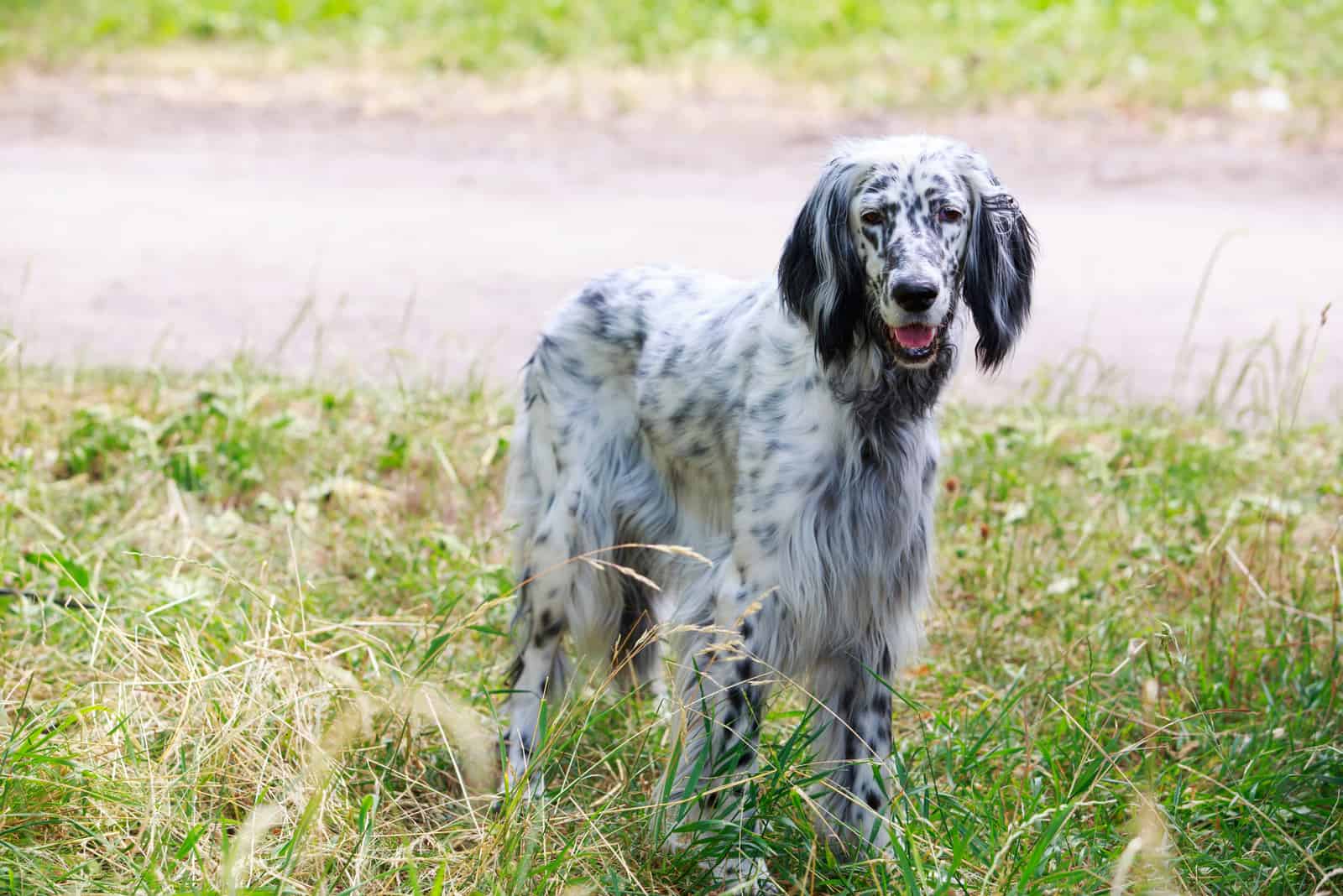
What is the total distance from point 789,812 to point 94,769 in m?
1.47

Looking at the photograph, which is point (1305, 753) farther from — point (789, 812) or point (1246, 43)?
point (1246, 43)

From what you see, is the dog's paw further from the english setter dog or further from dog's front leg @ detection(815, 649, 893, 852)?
dog's front leg @ detection(815, 649, 893, 852)

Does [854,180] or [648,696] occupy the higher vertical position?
[854,180]

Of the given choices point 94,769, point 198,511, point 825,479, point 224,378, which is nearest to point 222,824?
point 94,769

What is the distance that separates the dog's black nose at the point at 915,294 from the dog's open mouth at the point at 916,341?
47 mm

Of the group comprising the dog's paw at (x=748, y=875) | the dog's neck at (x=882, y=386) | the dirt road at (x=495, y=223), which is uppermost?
the dog's neck at (x=882, y=386)

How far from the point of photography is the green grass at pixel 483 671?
301 cm

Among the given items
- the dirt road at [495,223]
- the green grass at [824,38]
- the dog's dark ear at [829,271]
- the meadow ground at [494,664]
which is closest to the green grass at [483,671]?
the meadow ground at [494,664]

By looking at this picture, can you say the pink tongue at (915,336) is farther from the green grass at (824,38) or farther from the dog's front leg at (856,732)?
the green grass at (824,38)

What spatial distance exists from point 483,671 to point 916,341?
167 cm

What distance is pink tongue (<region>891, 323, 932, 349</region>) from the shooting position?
10.3 ft

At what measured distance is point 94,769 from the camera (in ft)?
10.2

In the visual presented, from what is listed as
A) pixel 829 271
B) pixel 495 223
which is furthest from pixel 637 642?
pixel 495 223

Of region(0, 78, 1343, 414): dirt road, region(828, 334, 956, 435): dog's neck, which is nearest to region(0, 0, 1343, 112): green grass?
region(0, 78, 1343, 414): dirt road
